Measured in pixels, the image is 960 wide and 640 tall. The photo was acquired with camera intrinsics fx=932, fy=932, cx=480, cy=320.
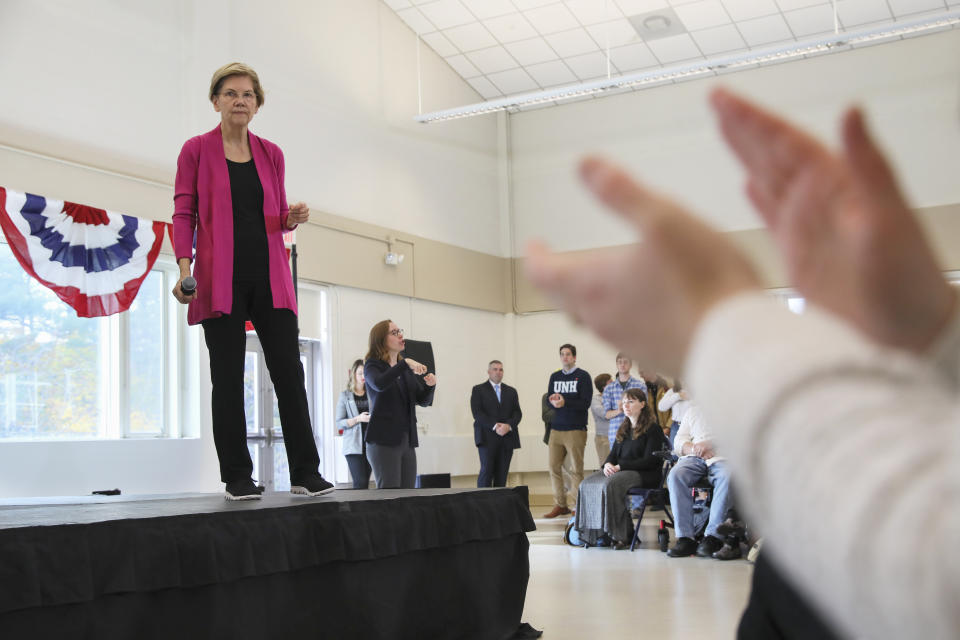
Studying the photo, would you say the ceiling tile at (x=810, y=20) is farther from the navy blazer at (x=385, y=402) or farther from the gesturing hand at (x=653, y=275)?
the gesturing hand at (x=653, y=275)

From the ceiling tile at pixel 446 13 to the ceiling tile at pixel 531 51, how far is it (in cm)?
73

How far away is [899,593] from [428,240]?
448 inches

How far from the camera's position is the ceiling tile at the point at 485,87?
12738 mm

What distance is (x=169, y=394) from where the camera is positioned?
7.76 meters

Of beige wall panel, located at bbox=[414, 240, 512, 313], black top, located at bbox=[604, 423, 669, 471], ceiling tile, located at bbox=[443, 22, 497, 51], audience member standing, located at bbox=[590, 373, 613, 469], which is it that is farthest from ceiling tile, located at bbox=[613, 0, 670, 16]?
black top, located at bbox=[604, 423, 669, 471]

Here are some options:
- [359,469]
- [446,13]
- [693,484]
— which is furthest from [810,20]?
[359,469]

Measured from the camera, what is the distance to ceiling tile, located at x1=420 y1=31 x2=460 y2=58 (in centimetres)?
1170

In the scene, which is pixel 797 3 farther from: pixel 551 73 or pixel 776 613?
pixel 776 613

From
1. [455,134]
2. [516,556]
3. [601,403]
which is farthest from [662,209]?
[455,134]

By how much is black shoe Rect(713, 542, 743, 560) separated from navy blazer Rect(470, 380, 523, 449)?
12.5 feet

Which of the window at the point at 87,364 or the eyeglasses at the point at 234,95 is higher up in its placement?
the eyeglasses at the point at 234,95

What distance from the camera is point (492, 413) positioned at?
9758 millimetres

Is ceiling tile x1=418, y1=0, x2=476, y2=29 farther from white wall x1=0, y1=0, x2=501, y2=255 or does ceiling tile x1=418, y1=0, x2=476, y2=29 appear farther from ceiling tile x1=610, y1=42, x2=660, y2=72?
ceiling tile x1=610, y1=42, x2=660, y2=72

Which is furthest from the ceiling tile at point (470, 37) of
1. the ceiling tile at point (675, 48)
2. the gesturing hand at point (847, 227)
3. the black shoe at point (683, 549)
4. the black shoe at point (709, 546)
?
the gesturing hand at point (847, 227)
